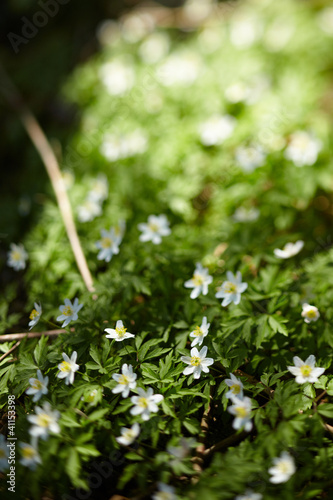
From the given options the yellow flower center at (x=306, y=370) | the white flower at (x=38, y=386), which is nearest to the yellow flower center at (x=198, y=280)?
the yellow flower center at (x=306, y=370)

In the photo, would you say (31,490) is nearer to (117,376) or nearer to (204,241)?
(117,376)

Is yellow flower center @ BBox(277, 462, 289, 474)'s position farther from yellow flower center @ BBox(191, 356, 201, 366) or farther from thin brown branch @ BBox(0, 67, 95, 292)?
thin brown branch @ BBox(0, 67, 95, 292)

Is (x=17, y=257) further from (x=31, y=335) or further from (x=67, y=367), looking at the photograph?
(x=67, y=367)

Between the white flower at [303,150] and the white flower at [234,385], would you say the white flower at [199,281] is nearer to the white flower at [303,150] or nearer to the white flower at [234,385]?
the white flower at [234,385]

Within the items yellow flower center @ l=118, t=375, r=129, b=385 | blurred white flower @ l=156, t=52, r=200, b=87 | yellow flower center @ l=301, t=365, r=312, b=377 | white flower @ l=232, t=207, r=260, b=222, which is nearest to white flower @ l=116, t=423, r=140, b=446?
yellow flower center @ l=118, t=375, r=129, b=385

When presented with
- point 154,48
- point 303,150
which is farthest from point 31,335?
point 154,48

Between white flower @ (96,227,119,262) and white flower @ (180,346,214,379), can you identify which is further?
white flower @ (96,227,119,262)

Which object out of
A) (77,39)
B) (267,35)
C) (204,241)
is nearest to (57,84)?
(77,39)
